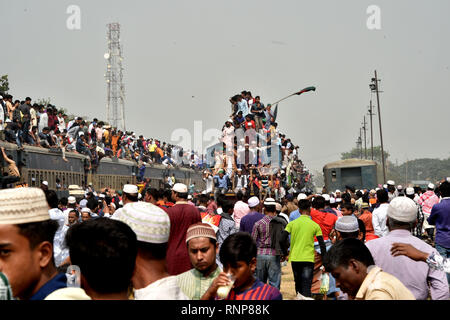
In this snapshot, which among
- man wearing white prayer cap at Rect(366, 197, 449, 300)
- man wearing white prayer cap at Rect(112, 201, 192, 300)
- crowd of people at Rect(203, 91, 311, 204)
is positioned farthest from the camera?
crowd of people at Rect(203, 91, 311, 204)

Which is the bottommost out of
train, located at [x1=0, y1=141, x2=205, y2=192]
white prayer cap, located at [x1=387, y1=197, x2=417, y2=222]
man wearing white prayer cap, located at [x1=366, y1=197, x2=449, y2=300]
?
man wearing white prayer cap, located at [x1=366, y1=197, x2=449, y2=300]

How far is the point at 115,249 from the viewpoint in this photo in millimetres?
2922

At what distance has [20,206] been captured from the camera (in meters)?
2.97

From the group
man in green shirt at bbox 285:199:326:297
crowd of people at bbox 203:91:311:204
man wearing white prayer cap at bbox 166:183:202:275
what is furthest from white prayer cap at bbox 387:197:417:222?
crowd of people at bbox 203:91:311:204

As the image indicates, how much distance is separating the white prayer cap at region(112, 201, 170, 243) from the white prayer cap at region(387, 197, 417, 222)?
227cm

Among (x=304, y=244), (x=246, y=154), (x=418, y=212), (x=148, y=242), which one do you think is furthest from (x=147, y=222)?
(x=246, y=154)

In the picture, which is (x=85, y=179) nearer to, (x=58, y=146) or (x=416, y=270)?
(x=58, y=146)

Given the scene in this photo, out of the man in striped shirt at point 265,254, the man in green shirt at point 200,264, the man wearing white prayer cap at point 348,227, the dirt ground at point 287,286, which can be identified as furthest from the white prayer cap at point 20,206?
the dirt ground at point 287,286

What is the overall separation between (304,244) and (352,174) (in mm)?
26674

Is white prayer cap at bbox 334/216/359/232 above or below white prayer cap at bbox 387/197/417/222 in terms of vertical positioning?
below

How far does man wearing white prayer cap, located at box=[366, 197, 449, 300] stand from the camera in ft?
16.0

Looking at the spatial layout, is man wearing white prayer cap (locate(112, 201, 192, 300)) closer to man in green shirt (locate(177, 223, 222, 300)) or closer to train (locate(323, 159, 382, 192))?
man in green shirt (locate(177, 223, 222, 300))

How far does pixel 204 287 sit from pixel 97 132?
79.9 feet

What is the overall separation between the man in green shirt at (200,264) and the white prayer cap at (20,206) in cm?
209
